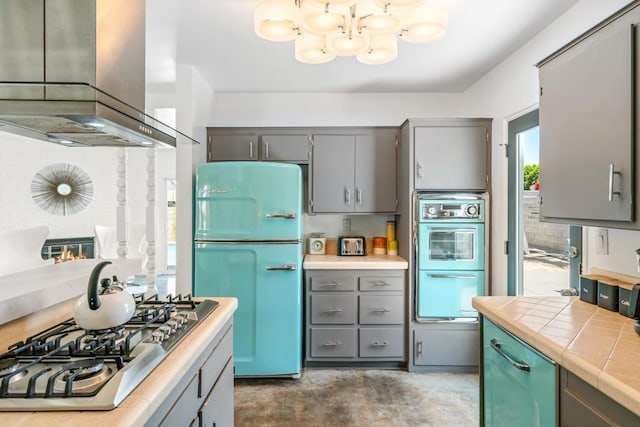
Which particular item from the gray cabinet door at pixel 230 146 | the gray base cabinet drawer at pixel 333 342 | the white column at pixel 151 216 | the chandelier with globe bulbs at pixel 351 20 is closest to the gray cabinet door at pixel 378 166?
the gray cabinet door at pixel 230 146

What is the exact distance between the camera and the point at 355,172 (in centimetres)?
334

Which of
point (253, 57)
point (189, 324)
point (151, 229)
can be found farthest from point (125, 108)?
point (253, 57)

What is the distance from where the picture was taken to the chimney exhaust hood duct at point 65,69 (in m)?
1.01

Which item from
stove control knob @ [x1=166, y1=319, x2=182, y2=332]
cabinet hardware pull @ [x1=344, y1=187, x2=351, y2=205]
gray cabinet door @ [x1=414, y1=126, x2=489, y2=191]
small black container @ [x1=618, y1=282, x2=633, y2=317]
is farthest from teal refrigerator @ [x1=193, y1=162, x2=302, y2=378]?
small black container @ [x1=618, y1=282, x2=633, y2=317]

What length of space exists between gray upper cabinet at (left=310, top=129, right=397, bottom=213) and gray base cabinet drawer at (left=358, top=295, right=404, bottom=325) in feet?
2.64

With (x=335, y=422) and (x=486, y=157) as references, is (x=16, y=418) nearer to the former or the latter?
(x=335, y=422)

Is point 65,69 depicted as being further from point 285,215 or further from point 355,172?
point 355,172

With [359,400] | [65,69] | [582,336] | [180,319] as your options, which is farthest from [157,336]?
[359,400]

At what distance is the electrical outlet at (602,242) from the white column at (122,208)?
2.81 meters

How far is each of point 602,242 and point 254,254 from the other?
2190 millimetres

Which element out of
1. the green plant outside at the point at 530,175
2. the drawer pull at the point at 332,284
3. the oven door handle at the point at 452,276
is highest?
the green plant outside at the point at 530,175

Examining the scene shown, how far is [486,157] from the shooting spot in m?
2.97

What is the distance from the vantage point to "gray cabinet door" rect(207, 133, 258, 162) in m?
3.32

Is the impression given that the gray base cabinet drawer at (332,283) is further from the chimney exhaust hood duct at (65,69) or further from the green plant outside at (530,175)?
the chimney exhaust hood duct at (65,69)
